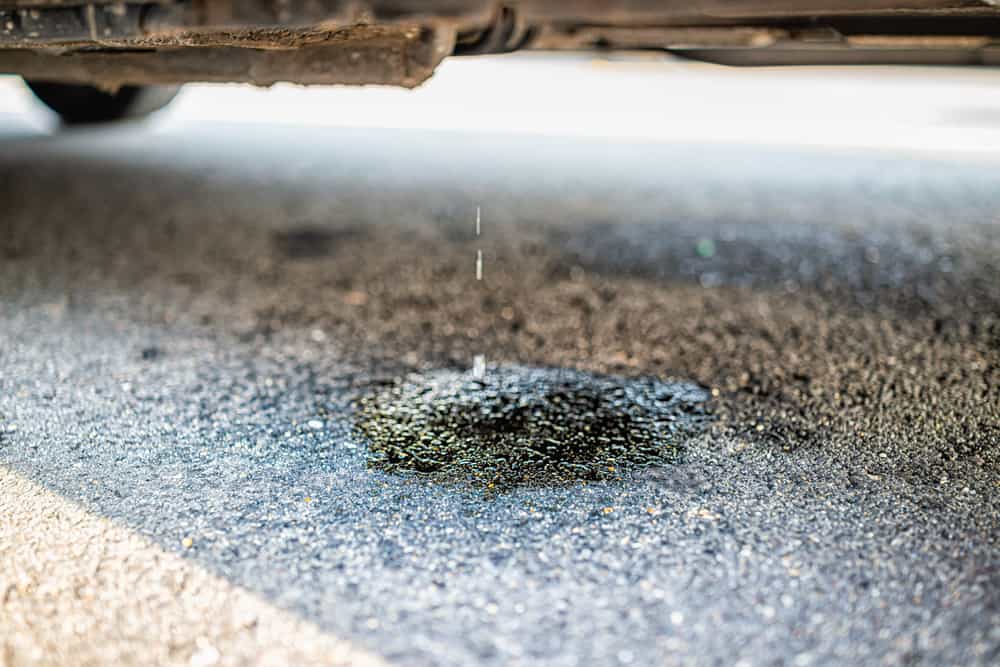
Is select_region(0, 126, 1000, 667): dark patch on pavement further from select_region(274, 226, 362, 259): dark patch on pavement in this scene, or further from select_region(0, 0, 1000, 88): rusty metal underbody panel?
select_region(0, 0, 1000, 88): rusty metal underbody panel

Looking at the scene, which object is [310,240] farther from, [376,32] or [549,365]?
[376,32]

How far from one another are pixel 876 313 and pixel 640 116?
5022 millimetres

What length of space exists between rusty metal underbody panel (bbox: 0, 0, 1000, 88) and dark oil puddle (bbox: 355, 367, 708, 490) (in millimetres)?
756

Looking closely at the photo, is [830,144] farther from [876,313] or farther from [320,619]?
[320,619]

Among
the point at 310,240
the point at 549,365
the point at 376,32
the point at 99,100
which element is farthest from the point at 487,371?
the point at 99,100

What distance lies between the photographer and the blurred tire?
15.5 feet

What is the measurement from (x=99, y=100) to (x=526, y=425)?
421 centimetres

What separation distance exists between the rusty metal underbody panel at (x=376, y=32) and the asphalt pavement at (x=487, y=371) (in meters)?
0.74

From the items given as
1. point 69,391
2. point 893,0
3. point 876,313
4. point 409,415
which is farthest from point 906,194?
point 69,391

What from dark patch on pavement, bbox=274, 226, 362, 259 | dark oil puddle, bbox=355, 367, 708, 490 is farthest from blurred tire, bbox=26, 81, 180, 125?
dark oil puddle, bbox=355, 367, 708, 490

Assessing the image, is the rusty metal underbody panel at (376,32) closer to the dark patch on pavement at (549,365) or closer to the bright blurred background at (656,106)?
the dark patch on pavement at (549,365)

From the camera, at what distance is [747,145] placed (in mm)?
5895

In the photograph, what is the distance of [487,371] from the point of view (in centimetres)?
223

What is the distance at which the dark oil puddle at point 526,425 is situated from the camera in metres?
1.71
